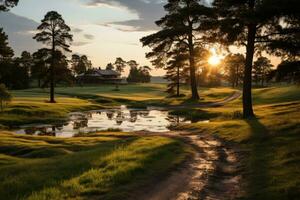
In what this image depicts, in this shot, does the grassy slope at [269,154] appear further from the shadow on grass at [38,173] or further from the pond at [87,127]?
the pond at [87,127]

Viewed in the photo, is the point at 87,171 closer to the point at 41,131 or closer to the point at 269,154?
the point at 269,154

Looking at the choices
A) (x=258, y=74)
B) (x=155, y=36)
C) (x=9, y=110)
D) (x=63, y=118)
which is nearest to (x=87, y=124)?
(x=63, y=118)

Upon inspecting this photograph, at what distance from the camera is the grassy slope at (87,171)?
12773 mm

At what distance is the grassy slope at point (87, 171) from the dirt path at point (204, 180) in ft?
2.20

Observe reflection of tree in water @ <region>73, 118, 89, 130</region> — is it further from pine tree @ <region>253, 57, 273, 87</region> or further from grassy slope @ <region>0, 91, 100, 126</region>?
pine tree @ <region>253, 57, 273, 87</region>

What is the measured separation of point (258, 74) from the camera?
13875 centimetres

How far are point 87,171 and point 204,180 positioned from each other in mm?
4635

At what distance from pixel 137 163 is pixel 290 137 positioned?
925 cm

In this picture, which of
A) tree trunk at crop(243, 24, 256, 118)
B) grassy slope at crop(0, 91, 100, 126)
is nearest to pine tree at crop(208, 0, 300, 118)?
tree trunk at crop(243, 24, 256, 118)

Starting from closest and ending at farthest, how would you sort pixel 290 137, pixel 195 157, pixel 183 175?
1. pixel 183 175
2. pixel 195 157
3. pixel 290 137

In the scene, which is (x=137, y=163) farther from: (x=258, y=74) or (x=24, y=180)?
(x=258, y=74)

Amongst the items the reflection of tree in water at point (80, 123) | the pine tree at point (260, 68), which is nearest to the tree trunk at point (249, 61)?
the reflection of tree in water at point (80, 123)

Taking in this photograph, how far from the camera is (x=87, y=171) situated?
Result: 15.5m

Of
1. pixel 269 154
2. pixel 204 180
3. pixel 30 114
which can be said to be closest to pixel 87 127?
pixel 30 114
